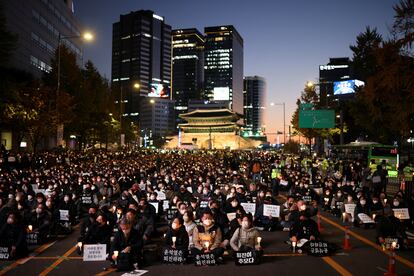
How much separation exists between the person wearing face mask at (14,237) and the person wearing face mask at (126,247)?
244cm

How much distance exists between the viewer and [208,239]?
29.7 feet

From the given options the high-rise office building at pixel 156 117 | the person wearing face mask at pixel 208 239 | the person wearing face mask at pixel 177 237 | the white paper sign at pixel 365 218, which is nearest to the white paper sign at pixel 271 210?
the white paper sign at pixel 365 218

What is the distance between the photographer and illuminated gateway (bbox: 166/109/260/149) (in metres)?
138

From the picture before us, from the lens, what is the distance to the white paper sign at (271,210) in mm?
12426

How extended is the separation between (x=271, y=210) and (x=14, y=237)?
25.2 ft

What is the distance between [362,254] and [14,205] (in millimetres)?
10266

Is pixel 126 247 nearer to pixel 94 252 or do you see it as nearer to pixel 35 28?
pixel 94 252

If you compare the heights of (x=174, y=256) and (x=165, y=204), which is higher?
(x=165, y=204)

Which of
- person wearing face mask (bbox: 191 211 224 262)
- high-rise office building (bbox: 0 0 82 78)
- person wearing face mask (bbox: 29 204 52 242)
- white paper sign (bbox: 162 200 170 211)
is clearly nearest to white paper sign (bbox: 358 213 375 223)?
person wearing face mask (bbox: 191 211 224 262)

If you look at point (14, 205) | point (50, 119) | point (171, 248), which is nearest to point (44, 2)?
point (50, 119)

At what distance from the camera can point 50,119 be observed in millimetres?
35000

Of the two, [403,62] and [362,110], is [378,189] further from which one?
[362,110]

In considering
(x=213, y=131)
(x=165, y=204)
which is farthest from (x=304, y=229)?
(x=213, y=131)

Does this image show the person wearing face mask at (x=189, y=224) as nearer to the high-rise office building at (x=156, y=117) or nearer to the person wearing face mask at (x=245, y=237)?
the person wearing face mask at (x=245, y=237)
